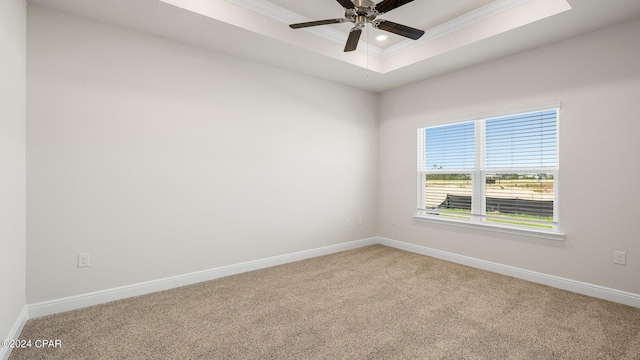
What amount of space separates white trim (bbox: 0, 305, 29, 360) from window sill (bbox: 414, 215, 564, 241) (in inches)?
168

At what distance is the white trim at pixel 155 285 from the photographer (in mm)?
2432

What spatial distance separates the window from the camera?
10.6ft

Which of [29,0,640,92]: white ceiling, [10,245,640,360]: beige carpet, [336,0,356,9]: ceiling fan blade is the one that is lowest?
[10,245,640,360]: beige carpet

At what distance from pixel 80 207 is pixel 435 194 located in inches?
162

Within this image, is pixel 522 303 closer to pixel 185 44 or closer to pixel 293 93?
pixel 293 93

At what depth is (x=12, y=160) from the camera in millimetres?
2033

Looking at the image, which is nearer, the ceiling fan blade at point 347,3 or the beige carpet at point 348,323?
the beige carpet at point 348,323

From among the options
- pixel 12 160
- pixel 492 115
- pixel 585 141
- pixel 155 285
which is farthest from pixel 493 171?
pixel 12 160

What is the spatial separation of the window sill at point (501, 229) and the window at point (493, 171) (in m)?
0.04

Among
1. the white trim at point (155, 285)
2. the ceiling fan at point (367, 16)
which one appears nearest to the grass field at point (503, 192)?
the white trim at point (155, 285)

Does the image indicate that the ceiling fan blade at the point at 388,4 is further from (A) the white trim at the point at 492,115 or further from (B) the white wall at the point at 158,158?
(A) the white trim at the point at 492,115

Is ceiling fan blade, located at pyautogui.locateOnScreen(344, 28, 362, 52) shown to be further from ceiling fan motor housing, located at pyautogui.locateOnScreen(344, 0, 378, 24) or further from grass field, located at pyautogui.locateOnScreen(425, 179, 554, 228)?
grass field, located at pyautogui.locateOnScreen(425, 179, 554, 228)

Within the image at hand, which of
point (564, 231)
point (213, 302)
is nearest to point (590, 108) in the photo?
point (564, 231)

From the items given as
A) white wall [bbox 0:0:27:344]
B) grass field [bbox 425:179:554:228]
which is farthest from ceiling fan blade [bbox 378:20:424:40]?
white wall [bbox 0:0:27:344]
